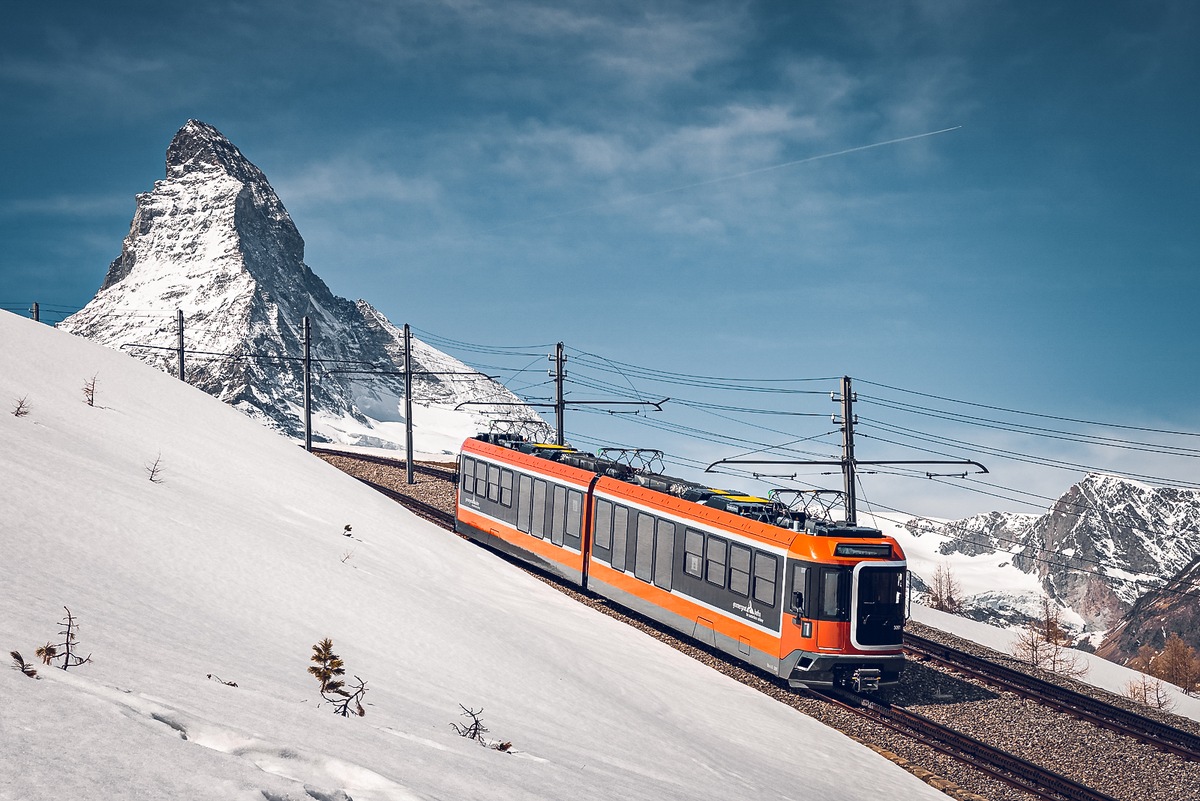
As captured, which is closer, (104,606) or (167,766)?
(167,766)

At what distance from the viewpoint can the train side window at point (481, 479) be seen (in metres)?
29.1

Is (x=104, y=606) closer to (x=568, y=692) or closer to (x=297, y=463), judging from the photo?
(x=568, y=692)

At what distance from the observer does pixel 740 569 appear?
18844 millimetres

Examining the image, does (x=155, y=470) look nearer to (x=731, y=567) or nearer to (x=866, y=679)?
(x=731, y=567)

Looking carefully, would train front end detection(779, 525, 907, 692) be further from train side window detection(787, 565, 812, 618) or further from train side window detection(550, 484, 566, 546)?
train side window detection(550, 484, 566, 546)

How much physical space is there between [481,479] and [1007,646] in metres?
18.9

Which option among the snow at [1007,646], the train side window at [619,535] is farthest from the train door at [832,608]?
the snow at [1007,646]

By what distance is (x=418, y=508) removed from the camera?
33938 millimetres

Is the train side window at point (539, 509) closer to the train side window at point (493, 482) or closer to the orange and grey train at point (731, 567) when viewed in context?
the orange and grey train at point (731, 567)

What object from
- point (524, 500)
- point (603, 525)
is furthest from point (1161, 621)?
point (603, 525)

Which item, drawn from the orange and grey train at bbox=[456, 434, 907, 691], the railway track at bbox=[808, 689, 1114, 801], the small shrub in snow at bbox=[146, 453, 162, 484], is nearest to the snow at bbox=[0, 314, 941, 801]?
the small shrub in snow at bbox=[146, 453, 162, 484]

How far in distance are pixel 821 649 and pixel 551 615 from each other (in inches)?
217

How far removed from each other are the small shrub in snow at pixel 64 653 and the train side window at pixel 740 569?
1397 centimetres

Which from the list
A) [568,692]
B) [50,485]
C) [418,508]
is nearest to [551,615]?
[568,692]
